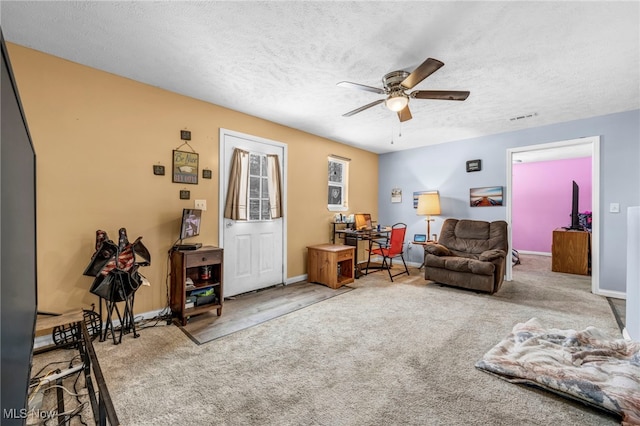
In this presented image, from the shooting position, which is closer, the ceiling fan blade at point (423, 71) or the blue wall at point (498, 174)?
the ceiling fan blade at point (423, 71)

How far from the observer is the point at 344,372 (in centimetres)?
196

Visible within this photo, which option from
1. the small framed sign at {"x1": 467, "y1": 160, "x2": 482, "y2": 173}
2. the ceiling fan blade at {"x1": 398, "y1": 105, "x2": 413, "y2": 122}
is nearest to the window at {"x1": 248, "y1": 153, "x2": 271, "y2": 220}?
the ceiling fan blade at {"x1": 398, "y1": 105, "x2": 413, "y2": 122}

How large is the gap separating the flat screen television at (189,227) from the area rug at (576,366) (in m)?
2.81

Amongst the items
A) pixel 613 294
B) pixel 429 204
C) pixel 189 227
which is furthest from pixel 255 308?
pixel 613 294

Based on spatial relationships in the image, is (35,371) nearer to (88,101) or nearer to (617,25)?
(88,101)

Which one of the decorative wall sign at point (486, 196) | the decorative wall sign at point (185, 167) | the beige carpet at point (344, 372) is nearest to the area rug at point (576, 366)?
the beige carpet at point (344, 372)

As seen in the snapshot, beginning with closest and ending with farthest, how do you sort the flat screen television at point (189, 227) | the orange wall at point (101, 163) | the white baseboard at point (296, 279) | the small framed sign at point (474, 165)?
the orange wall at point (101, 163)
the flat screen television at point (189, 227)
the white baseboard at point (296, 279)
the small framed sign at point (474, 165)

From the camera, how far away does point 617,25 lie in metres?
2.00

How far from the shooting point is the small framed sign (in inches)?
192

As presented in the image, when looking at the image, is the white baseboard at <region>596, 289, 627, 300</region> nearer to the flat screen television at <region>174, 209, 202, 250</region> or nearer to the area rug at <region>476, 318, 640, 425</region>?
the area rug at <region>476, 318, 640, 425</region>

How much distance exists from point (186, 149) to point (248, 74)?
116 cm

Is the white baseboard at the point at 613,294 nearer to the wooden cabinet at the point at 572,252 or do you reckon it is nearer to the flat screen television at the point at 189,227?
the wooden cabinet at the point at 572,252

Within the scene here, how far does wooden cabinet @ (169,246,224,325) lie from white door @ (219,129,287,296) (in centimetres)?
54

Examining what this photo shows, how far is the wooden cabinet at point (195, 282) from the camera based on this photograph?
8.91 feet
